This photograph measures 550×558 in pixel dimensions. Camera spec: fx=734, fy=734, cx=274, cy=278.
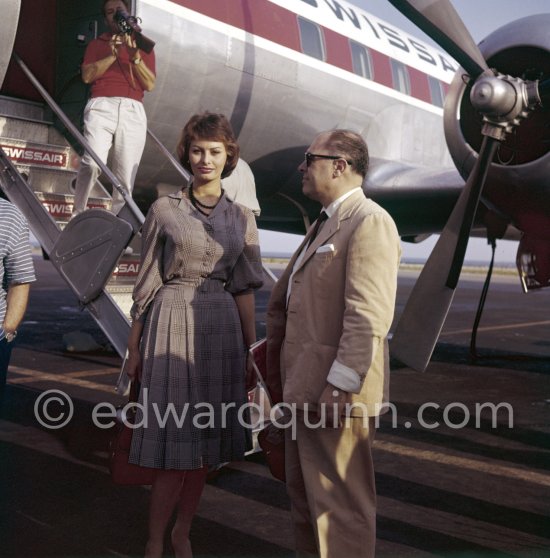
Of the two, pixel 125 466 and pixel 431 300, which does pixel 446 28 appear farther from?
pixel 125 466

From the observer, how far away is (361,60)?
9.36 m

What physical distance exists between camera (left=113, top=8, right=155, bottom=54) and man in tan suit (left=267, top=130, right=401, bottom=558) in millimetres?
3878

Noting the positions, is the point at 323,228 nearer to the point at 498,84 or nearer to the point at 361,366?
the point at 361,366

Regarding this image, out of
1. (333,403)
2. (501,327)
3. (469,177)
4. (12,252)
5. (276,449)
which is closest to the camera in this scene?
(333,403)

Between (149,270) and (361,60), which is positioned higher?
(361,60)

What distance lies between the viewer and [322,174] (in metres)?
2.56

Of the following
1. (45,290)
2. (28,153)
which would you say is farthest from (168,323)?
(45,290)

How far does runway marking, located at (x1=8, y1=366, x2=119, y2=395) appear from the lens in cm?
643

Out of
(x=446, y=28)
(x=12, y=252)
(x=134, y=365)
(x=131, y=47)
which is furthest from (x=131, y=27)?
(x=134, y=365)

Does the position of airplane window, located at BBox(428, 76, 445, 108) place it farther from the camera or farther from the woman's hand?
the woman's hand

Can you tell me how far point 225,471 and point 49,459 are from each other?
1.06 metres

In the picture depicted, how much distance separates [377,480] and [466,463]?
68 cm

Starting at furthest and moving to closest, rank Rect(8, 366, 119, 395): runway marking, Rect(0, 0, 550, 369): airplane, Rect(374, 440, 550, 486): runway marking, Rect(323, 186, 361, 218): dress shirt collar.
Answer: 1. Rect(8, 366, 119, 395): runway marking
2. Rect(0, 0, 550, 369): airplane
3. Rect(374, 440, 550, 486): runway marking
4. Rect(323, 186, 361, 218): dress shirt collar

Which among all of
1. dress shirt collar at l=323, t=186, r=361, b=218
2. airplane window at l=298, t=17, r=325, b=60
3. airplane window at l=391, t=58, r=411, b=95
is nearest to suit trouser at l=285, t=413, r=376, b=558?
dress shirt collar at l=323, t=186, r=361, b=218
